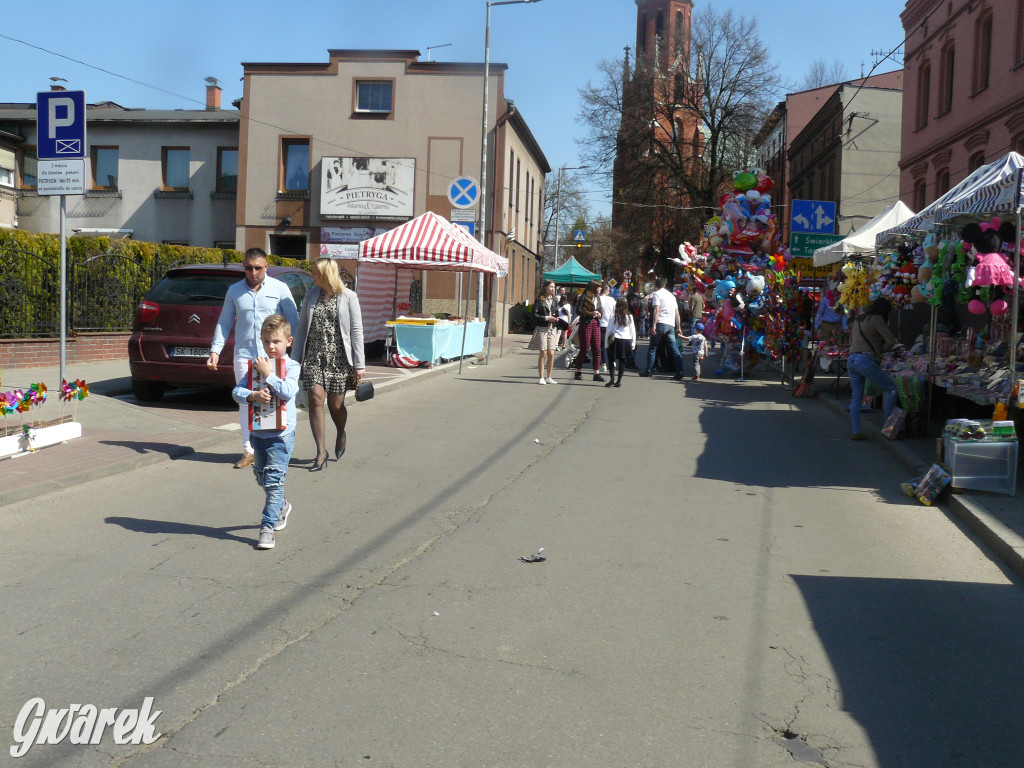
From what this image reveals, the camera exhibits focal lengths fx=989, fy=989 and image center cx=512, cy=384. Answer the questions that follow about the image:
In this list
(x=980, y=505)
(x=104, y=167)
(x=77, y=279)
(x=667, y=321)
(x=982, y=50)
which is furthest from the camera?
(x=104, y=167)

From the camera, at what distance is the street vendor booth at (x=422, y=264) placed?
18.3 m

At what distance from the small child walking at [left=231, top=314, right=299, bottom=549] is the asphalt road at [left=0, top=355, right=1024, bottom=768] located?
277mm

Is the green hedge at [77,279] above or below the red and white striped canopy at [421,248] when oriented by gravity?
below

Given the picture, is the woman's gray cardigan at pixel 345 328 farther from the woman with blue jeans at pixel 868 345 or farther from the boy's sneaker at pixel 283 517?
the woman with blue jeans at pixel 868 345

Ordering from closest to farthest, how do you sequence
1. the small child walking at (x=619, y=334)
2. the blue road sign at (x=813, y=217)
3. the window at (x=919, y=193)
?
the small child walking at (x=619, y=334) → the blue road sign at (x=813, y=217) → the window at (x=919, y=193)

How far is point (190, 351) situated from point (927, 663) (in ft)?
30.2

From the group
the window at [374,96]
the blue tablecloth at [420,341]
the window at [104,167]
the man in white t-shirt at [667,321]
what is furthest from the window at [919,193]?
the window at [104,167]

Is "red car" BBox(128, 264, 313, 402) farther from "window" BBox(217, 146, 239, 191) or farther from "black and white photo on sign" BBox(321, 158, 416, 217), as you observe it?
"window" BBox(217, 146, 239, 191)

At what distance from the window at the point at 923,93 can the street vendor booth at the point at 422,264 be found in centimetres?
1541

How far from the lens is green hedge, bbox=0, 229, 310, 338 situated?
1412cm

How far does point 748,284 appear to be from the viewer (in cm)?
1911

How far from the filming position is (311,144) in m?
34.7

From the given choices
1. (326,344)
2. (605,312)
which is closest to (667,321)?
(605,312)

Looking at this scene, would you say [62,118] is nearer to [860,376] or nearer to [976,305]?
[860,376]
